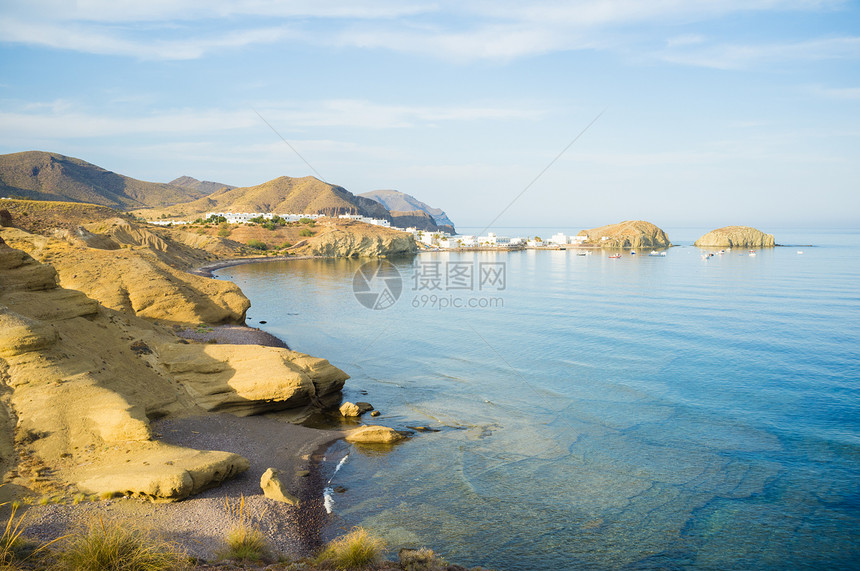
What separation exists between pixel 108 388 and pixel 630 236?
176 metres

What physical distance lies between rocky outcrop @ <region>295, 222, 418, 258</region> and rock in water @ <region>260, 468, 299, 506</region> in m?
117

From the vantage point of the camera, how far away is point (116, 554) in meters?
7.96

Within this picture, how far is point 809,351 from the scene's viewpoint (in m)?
28.3

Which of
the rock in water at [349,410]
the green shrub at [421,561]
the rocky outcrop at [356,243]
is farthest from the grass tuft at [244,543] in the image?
the rocky outcrop at [356,243]

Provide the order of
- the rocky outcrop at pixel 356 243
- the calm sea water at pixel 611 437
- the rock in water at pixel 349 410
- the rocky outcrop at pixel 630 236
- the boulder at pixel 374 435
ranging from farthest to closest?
the rocky outcrop at pixel 630 236
the rocky outcrop at pixel 356 243
the rock in water at pixel 349 410
the boulder at pixel 374 435
the calm sea water at pixel 611 437

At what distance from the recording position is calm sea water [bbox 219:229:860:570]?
11766 mm

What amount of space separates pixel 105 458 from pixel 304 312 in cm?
3361

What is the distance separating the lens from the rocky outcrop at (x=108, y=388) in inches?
440

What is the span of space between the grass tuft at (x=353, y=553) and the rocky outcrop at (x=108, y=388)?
3.77m

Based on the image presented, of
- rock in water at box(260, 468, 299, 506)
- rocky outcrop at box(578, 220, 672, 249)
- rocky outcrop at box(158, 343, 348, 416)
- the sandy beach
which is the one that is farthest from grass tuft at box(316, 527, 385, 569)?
rocky outcrop at box(578, 220, 672, 249)

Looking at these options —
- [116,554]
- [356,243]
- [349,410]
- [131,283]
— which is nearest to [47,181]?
[356,243]

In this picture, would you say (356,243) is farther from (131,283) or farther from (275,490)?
(275,490)

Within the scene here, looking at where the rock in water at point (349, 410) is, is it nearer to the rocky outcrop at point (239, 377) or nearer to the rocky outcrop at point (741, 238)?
the rocky outcrop at point (239, 377)

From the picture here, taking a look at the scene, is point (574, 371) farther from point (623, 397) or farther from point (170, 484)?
point (170, 484)
